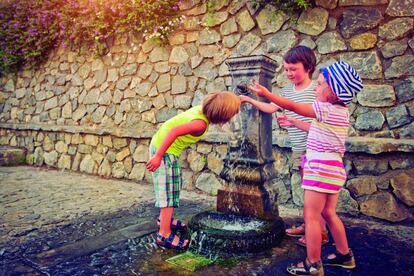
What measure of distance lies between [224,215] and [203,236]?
477 mm

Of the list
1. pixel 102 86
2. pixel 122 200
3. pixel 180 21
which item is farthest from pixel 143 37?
pixel 122 200

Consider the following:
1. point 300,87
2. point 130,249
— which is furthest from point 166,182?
point 300,87

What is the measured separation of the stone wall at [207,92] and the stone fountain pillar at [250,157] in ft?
2.95

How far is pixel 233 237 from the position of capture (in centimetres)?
228

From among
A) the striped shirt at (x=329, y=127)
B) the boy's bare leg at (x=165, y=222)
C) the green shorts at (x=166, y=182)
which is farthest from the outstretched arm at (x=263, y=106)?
the boy's bare leg at (x=165, y=222)

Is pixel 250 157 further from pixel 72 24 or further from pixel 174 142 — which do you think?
pixel 72 24

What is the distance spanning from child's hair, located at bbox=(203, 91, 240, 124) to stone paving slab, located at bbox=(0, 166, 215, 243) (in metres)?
1.83

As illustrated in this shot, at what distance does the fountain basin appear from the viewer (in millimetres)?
2281

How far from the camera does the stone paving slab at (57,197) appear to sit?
321cm

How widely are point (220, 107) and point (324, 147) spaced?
0.73 m

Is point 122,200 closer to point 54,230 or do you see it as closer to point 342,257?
point 54,230

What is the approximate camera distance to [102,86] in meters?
5.69

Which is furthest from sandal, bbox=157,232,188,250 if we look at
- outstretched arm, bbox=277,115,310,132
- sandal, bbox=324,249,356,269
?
outstretched arm, bbox=277,115,310,132

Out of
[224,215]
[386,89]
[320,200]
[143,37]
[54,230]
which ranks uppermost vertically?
[143,37]
